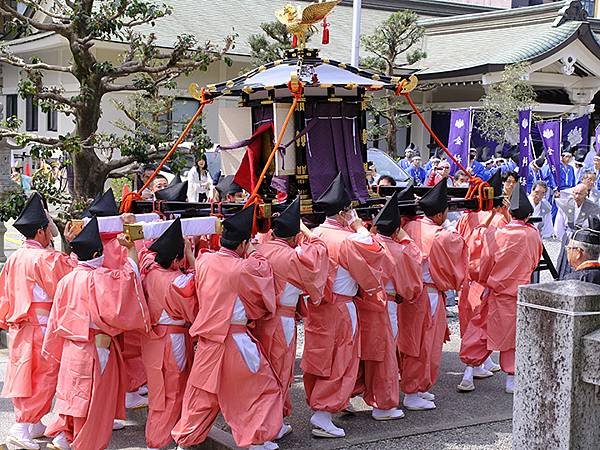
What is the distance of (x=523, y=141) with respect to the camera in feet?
46.5

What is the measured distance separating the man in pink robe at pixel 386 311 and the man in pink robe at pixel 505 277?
912 millimetres

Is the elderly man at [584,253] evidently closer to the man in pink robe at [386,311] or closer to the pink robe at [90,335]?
the man in pink robe at [386,311]

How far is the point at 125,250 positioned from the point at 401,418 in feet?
7.97

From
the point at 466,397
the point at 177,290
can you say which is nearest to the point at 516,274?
the point at 466,397

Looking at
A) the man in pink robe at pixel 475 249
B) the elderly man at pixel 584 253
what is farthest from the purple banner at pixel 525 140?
the elderly man at pixel 584 253

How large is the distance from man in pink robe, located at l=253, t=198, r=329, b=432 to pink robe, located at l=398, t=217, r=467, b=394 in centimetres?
119

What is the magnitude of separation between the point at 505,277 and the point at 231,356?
8.71 ft

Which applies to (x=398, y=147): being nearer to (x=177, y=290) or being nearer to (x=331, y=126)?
(x=331, y=126)

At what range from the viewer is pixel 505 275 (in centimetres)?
673

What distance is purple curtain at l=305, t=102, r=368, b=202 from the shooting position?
6.84 metres

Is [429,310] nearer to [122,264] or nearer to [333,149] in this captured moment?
[333,149]

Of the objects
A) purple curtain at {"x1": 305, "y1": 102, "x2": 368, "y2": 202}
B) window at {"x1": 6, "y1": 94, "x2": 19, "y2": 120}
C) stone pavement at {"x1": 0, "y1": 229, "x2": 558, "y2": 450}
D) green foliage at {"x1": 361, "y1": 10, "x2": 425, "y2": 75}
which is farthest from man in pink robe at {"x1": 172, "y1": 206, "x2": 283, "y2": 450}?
window at {"x1": 6, "y1": 94, "x2": 19, "y2": 120}

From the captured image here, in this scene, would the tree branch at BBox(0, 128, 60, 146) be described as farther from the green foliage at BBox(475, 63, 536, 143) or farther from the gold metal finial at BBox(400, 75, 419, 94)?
the green foliage at BBox(475, 63, 536, 143)

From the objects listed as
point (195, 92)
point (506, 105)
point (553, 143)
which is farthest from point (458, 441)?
point (506, 105)
